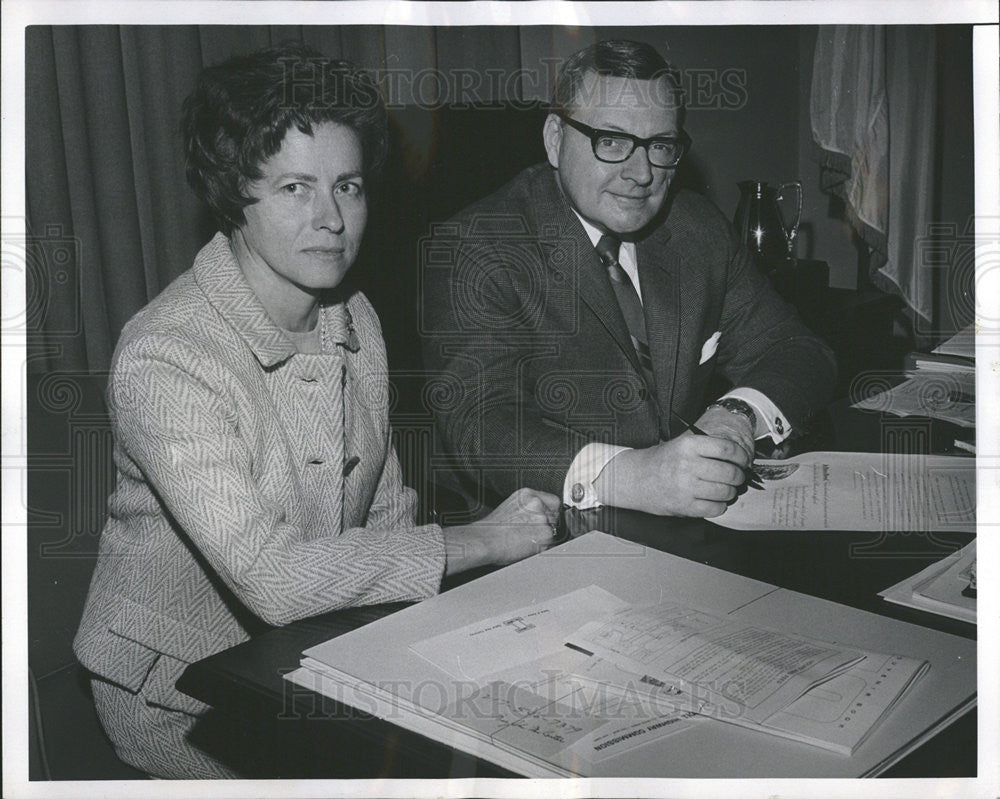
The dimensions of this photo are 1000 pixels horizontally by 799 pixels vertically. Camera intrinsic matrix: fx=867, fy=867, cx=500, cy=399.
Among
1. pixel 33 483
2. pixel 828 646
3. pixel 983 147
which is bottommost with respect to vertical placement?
pixel 828 646

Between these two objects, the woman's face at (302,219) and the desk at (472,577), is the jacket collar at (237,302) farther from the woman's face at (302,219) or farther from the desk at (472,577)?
the desk at (472,577)

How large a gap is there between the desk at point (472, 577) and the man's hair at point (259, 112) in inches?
22.2

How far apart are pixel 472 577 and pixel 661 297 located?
0.67 m

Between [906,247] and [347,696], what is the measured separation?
1077 mm

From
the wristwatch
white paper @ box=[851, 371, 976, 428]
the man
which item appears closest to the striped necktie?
the man

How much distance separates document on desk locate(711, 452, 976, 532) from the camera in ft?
3.43

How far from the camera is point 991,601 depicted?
101 centimetres

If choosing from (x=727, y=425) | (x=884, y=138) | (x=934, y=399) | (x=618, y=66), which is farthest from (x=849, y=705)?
(x=884, y=138)

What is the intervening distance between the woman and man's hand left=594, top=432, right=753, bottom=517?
0.34 ft

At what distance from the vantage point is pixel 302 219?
1087mm

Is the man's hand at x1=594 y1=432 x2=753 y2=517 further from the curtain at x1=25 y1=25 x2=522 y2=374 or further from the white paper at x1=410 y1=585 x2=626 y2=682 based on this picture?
the curtain at x1=25 y1=25 x2=522 y2=374

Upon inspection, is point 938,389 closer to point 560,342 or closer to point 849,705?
point 560,342

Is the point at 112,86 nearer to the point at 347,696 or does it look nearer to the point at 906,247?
the point at 347,696

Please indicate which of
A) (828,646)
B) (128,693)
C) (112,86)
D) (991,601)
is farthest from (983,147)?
(128,693)
